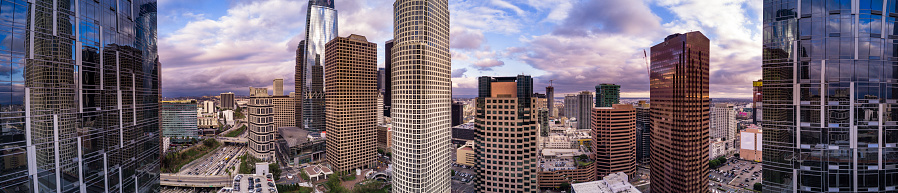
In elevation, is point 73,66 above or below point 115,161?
above

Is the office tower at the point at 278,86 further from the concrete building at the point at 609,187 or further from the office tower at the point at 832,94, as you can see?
the office tower at the point at 832,94

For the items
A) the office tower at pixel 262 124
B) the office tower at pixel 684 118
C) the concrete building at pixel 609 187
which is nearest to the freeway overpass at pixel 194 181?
the office tower at pixel 262 124

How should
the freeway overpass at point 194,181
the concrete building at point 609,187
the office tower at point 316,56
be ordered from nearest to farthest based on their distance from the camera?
1. the concrete building at point 609,187
2. the freeway overpass at point 194,181
3. the office tower at point 316,56

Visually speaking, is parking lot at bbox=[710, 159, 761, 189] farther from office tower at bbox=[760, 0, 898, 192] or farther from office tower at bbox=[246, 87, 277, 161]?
office tower at bbox=[246, 87, 277, 161]

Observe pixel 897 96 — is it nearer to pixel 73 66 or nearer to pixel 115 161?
pixel 73 66

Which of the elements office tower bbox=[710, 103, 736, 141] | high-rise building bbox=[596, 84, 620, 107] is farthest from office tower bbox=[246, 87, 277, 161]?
office tower bbox=[710, 103, 736, 141]

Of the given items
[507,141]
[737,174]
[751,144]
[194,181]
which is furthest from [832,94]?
[751,144]

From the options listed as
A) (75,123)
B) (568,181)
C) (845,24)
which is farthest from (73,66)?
(568,181)
